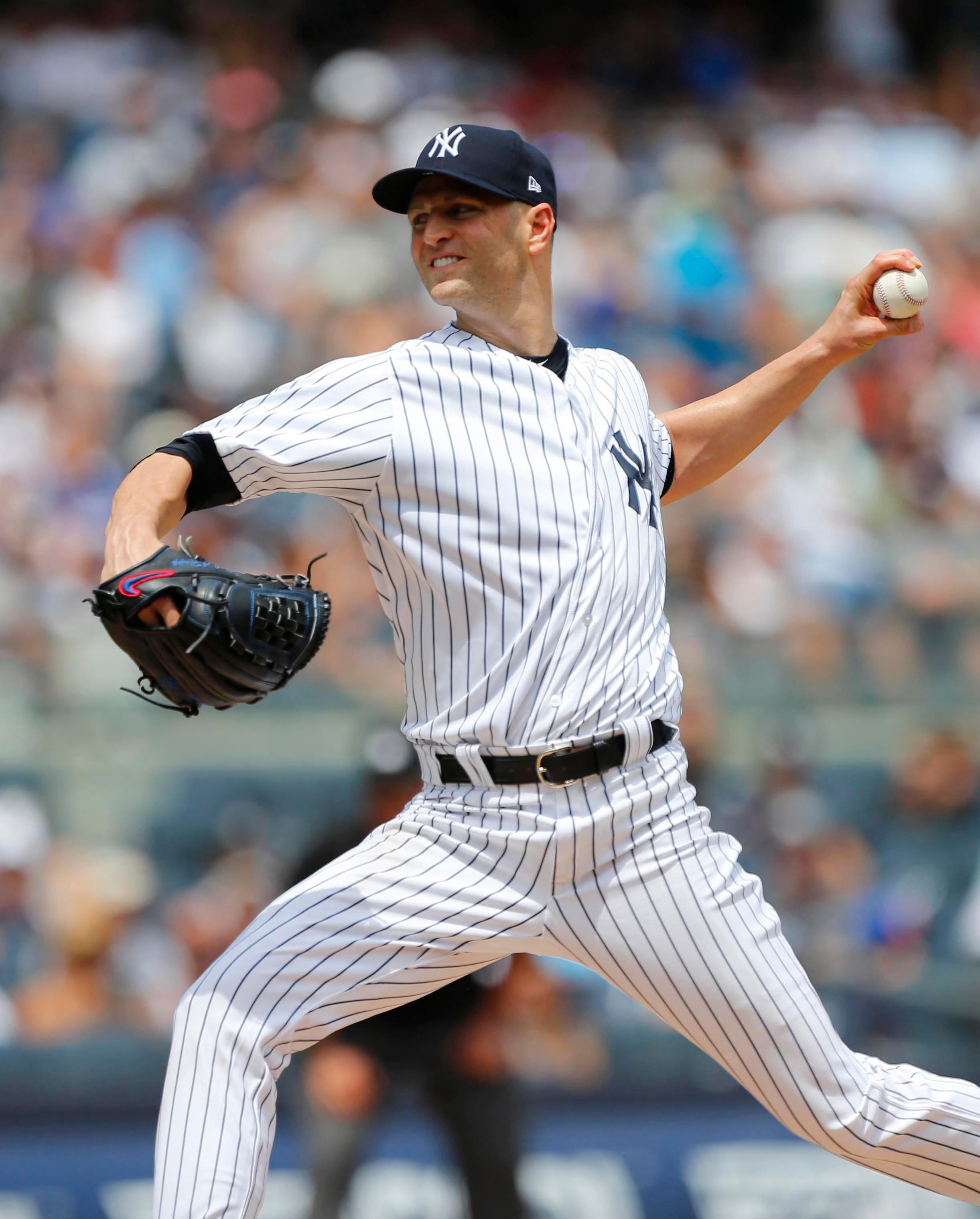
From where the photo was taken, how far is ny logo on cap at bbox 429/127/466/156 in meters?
2.58

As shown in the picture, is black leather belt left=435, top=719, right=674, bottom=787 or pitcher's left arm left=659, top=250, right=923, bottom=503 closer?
black leather belt left=435, top=719, right=674, bottom=787

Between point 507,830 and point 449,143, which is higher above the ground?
point 449,143

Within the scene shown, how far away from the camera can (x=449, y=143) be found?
2.60m

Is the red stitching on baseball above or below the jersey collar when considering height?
above

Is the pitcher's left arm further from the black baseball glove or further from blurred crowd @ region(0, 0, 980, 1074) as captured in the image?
blurred crowd @ region(0, 0, 980, 1074)

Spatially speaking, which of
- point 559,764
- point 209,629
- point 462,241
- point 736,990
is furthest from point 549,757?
point 462,241

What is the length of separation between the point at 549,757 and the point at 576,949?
317mm

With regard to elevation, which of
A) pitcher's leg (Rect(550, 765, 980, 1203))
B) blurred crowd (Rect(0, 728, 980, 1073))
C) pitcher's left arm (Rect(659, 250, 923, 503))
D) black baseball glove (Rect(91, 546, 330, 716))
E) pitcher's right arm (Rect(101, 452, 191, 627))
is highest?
pitcher's left arm (Rect(659, 250, 923, 503))

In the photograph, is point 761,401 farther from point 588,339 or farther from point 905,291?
point 588,339

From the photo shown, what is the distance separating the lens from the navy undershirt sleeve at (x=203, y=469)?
90.6 inches

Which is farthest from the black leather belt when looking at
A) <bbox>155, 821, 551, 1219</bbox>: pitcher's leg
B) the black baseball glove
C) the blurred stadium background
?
the blurred stadium background

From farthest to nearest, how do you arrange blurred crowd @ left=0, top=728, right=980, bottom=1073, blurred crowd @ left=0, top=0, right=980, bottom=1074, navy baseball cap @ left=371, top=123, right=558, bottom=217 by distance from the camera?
blurred crowd @ left=0, top=0, right=980, bottom=1074 < blurred crowd @ left=0, top=728, right=980, bottom=1073 < navy baseball cap @ left=371, top=123, right=558, bottom=217

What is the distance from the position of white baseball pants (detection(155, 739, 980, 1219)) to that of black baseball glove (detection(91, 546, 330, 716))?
0.37 meters

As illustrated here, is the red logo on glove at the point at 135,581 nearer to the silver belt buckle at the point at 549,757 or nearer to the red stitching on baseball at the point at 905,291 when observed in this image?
the silver belt buckle at the point at 549,757
